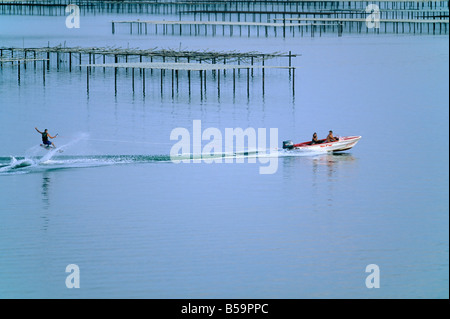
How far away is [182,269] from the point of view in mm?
26000

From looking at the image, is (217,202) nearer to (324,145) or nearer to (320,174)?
(320,174)

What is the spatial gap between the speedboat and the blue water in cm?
45

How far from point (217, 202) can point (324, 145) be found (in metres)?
9.93

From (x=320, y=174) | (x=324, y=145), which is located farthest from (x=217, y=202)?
(x=324, y=145)

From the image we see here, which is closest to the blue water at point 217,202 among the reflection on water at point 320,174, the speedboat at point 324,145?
the reflection on water at point 320,174

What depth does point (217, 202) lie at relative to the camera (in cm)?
3419

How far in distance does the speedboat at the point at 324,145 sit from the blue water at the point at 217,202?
452 mm

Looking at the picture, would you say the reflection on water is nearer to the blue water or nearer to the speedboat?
the blue water

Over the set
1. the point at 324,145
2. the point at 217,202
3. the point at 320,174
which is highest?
the point at 324,145

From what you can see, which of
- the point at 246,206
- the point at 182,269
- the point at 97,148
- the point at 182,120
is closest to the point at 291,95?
the point at 182,120

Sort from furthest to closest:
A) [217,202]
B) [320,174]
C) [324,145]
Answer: [324,145] < [320,174] < [217,202]

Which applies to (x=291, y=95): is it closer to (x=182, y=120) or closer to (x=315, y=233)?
(x=182, y=120)

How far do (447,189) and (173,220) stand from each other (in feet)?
41.0

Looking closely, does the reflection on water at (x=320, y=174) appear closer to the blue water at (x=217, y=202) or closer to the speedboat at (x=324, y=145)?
the blue water at (x=217, y=202)
